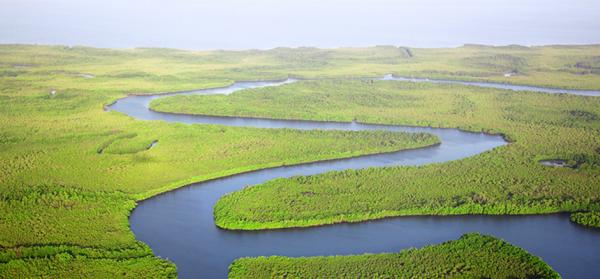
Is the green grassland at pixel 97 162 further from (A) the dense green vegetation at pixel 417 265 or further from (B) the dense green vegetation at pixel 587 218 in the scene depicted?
(B) the dense green vegetation at pixel 587 218

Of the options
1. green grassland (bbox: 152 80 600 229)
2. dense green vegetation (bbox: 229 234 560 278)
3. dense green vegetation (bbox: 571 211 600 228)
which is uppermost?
green grassland (bbox: 152 80 600 229)

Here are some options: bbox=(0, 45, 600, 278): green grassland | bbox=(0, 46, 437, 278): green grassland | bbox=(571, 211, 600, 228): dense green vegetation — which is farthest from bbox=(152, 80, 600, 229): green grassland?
bbox=(0, 46, 437, 278): green grassland

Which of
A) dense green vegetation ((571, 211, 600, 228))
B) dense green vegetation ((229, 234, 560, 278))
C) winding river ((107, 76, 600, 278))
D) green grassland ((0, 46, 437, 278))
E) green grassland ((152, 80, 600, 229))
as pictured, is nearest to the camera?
dense green vegetation ((229, 234, 560, 278))

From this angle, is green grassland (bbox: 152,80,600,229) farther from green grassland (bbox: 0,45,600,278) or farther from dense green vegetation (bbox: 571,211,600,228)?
dense green vegetation (bbox: 571,211,600,228)

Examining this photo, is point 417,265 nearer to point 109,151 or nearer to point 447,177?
point 447,177

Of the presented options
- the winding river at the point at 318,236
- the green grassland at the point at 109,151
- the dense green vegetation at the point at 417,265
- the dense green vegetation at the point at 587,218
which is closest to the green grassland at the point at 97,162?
the green grassland at the point at 109,151

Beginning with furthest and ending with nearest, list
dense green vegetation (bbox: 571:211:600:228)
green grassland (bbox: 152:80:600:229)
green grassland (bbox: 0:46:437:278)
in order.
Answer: green grassland (bbox: 152:80:600:229) → dense green vegetation (bbox: 571:211:600:228) → green grassland (bbox: 0:46:437:278)
